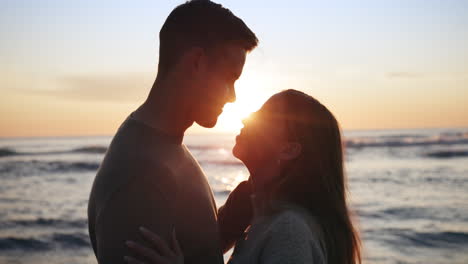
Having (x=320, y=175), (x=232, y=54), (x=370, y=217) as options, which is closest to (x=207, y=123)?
(x=232, y=54)

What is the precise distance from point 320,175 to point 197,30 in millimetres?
1089

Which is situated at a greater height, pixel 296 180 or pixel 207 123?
pixel 207 123

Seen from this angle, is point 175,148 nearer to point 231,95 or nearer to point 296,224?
point 231,95

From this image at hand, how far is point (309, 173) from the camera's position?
2.68 metres

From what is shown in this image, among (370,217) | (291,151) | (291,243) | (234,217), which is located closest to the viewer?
(291,243)

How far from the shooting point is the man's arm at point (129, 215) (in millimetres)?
2064

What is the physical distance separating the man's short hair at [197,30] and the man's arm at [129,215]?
2.66 feet

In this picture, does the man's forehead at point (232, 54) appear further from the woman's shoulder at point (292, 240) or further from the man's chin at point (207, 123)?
the woman's shoulder at point (292, 240)

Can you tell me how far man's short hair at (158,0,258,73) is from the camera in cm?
261

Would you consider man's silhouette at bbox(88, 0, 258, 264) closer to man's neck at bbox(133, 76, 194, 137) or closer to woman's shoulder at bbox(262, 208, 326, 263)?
man's neck at bbox(133, 76, 194, 137)

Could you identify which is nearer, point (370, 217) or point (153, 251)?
point (153, 251)

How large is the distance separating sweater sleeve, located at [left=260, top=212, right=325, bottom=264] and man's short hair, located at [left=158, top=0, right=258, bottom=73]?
1051mm

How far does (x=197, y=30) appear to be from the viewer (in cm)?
261

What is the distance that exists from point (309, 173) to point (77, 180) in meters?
20.1
